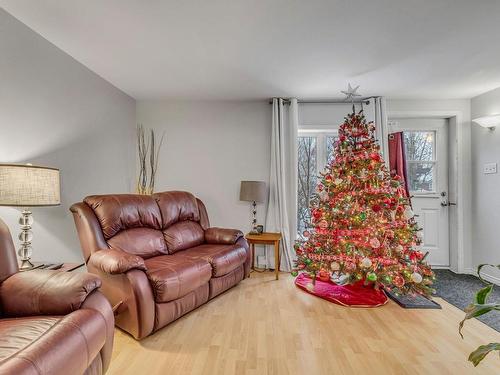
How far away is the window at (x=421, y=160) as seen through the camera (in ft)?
12.4

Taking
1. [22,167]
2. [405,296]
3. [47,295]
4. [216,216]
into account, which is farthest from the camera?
[216,216]

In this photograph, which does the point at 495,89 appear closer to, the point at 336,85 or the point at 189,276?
the point at 336,85

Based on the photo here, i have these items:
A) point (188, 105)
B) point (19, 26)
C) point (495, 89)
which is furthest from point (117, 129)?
point (495, 89)

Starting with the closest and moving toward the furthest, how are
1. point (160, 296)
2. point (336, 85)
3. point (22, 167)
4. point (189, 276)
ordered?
point (22, 167)
point (160, 296)
point (189, 276)
point (336, 85)

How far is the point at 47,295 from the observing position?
1330 millimetres

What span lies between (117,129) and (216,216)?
1685mm

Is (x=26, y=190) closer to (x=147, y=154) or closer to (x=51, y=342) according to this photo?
(x=51, y=342)

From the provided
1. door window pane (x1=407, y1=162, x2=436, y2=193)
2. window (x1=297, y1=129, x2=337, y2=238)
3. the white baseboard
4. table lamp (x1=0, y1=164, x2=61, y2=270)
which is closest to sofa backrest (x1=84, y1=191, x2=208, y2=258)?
table lamp (x1=0, y1=164, x2=61, y2=270)

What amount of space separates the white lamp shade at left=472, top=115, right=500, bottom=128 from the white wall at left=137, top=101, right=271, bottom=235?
2537 millimetres

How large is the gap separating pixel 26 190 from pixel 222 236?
1.89m

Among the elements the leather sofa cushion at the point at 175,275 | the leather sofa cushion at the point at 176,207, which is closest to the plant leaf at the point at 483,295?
the leather sofa cushion at the point at 175,275

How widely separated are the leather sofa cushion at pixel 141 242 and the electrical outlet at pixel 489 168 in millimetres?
3901

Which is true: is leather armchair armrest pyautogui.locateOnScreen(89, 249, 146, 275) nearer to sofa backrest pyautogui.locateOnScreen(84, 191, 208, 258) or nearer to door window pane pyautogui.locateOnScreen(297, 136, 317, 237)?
sofa backrest pyautogui.locateOnScreen(84, 191, 208, 258)

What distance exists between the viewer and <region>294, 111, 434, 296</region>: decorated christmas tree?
2580 millimetres
